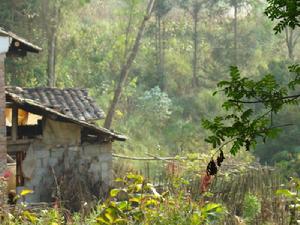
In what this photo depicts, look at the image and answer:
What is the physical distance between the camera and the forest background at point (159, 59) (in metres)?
25.9

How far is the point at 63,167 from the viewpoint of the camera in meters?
15.7

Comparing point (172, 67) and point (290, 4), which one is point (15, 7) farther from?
point (290, 4)

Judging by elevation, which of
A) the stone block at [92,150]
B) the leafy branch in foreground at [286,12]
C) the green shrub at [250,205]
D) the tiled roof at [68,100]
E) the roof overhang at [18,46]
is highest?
the roof overhang at [18,46]

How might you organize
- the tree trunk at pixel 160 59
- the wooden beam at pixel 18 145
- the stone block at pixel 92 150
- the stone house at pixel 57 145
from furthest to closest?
the tree trunk at pixel 160 59
the stone block at pixel 92 150
the stone house at pixel 57 145
the wooden beam at pixel 18 145

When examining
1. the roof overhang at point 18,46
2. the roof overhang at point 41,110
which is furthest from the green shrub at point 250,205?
the roof overhang at point 18,46

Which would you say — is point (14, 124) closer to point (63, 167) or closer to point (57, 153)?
point (57, 153)

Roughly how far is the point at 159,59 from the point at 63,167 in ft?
58.7

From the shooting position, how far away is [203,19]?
118 ft

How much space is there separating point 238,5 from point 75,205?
68.4ft

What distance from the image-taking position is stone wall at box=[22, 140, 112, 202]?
1535 cm

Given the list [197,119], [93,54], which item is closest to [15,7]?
[93,54]

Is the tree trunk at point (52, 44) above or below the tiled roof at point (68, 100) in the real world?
above

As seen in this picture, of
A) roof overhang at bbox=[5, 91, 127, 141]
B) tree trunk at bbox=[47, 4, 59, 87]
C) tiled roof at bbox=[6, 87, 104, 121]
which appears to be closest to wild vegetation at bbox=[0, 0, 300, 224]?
tree trunk at bbox=[47, 4, 59, 87]

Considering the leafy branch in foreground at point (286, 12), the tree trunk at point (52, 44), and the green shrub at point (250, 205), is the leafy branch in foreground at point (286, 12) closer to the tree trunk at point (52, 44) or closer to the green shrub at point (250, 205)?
the green shrub at point (250, 205)
